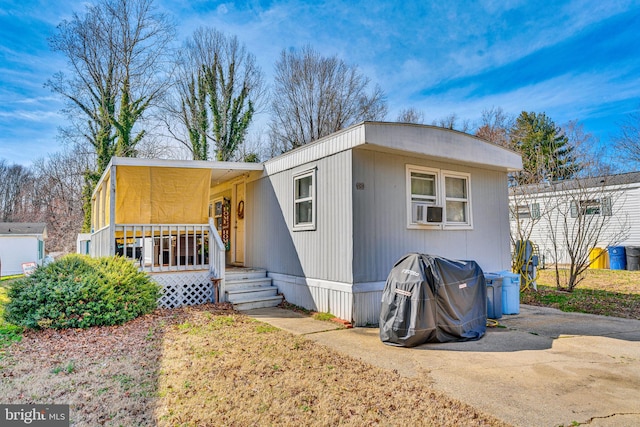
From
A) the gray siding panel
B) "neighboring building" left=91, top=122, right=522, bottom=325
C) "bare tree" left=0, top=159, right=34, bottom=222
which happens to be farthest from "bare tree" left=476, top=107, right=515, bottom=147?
"bare tree" left=0, top=159, right=34, bottom=222

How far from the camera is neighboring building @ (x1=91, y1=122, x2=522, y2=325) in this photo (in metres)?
6.21

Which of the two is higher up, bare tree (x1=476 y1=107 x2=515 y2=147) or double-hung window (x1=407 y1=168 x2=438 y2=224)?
bare tree (x1=476 y1=107 x2=515 y2=147)

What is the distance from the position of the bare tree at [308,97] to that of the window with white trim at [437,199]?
51.2ft

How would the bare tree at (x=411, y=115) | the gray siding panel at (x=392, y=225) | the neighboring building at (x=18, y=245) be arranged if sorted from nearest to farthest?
the gray siding panel at (x=392, y=225) < the neighboring building at (x=18, y=245) < the bare tree at (x=411, y=115)

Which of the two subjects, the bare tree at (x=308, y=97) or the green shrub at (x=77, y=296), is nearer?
the green shrub at (x=77, y=296)

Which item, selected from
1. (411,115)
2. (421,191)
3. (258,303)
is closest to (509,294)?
(421,191)

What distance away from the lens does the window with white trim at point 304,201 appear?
23.3 ft

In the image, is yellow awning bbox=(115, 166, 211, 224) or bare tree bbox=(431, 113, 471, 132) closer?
yellow awning bbox=(115, 166, 211, 224)

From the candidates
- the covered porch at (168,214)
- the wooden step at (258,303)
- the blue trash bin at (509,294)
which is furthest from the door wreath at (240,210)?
the blue trash bin at (509,294)

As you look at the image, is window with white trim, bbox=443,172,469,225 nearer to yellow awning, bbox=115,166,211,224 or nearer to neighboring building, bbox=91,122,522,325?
neighboring building, bbox=91,122,522,325

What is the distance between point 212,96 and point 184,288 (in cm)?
1522

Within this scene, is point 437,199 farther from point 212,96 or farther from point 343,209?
point 212,96

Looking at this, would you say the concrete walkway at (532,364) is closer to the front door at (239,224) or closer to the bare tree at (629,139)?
the front door at (239,224)

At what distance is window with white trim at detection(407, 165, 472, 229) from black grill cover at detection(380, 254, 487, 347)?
1.54 metres
